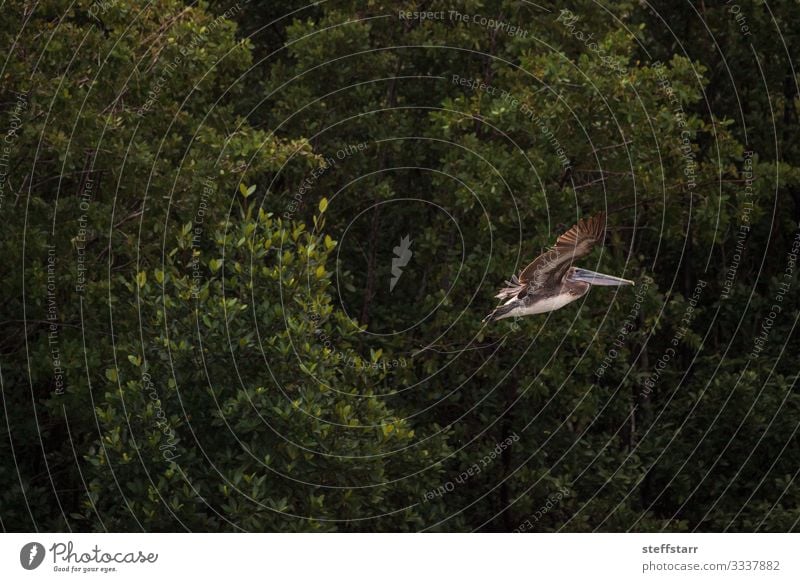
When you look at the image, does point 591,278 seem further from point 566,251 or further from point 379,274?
point 379,274

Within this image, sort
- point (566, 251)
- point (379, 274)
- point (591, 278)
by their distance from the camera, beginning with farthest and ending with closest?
point (379, 274)
point (591, 278)
point (566, 251)

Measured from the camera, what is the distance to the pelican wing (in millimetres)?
13906

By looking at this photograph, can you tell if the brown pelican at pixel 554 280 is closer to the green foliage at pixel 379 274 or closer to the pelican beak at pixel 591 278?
the pelican beak at pixel 591 278

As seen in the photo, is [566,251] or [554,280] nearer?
[566,251]

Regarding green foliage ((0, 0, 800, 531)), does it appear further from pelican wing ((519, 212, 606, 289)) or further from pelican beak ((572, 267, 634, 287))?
pelican beak ((572, 267, 634, 287))

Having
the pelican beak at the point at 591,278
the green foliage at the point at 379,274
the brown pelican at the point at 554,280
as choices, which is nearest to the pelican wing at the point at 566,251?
the brown pelican at the point at 554,280

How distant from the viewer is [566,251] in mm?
14484

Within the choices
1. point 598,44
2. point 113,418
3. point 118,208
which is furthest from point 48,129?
point 598,44

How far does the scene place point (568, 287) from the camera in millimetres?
15531

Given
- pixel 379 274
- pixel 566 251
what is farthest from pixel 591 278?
pixel 379 274

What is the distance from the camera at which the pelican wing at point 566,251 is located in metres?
13.9

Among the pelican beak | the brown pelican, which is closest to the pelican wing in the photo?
the brown pelican

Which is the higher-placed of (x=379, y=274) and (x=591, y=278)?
(x=591, y=278)

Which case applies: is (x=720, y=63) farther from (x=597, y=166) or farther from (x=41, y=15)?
(x=41, y=15)
